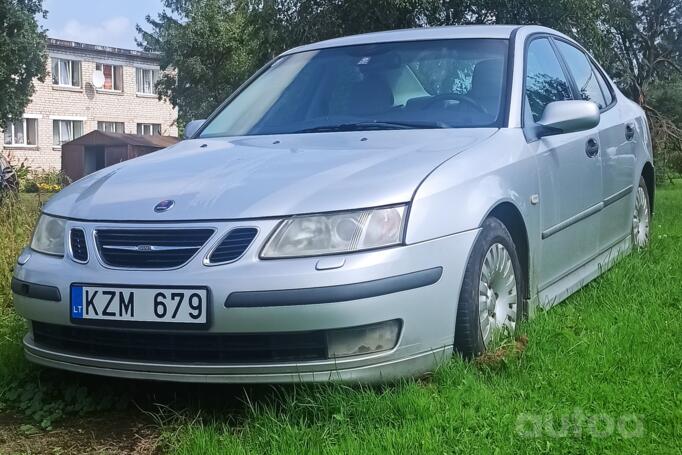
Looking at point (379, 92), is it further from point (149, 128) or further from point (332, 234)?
point (149, 128)

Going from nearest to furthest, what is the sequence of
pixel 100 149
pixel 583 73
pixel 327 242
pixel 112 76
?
1. pixel 327 242
2. pixel 583 73
3. pixel 100 149
4. pixel 112 76

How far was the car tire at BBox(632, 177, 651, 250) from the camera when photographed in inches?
230

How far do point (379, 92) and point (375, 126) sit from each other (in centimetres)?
38

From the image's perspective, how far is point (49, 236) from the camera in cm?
347

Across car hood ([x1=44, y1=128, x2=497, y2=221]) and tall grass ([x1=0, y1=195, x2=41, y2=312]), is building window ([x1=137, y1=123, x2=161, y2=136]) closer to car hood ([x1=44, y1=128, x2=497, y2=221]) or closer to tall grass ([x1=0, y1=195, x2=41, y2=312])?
tall grass ([x1=0, y1=195, x2=41, y2=312])

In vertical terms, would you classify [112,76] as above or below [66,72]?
below

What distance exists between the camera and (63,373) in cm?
379

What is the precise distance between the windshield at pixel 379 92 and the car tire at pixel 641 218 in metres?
1.96

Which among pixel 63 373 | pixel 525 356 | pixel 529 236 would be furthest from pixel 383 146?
pixel 63 373

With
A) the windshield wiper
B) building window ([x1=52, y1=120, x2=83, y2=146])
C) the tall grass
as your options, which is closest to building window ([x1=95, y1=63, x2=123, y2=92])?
building window ([x1=52, y1=120, x2=83, y2=146])

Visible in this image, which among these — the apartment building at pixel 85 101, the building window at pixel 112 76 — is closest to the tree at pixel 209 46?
the apartment building at pixel 85 101

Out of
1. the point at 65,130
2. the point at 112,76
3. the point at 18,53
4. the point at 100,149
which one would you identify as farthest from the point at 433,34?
the point at 112,76

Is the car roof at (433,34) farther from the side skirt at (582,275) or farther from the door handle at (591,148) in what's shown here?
the side skirt at (582,275)

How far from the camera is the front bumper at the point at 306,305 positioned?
2916 millimetres
